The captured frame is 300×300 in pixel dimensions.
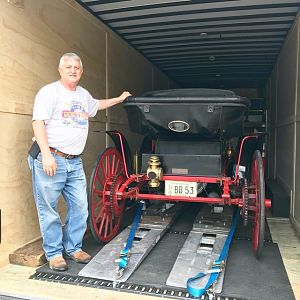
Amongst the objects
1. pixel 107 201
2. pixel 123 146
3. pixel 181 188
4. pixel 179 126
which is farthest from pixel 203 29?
pixel 107 201

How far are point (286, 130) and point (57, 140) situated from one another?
3.94m

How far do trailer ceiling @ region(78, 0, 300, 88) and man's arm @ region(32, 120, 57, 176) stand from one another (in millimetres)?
2114

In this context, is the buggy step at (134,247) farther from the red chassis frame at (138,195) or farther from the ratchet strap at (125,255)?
the red chassis frame at (138,195)

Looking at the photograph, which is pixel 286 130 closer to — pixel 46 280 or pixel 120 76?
pixel 120 76

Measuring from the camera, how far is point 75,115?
121 inches

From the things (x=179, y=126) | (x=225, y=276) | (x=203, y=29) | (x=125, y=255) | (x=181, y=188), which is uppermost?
(x=203, y=29)

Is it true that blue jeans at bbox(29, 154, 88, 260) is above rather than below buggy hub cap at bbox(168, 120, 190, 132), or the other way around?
below

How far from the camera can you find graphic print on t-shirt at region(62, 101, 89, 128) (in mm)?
3006

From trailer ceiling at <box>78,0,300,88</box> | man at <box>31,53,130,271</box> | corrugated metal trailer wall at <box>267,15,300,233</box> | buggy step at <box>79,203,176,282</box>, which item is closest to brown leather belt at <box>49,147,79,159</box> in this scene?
man at <box>31,53,130,271</box>

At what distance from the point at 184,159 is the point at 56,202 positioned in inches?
55.3

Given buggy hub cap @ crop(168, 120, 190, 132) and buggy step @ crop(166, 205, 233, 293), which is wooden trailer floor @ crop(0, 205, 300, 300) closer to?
buggy step @ crop(166, 205, 233, 293)

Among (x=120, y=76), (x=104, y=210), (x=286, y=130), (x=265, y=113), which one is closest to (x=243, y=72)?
(x=265, y=113)

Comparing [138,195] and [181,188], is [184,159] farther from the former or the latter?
[138,195]

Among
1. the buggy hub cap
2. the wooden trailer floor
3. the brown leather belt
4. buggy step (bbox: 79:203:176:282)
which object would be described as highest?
the buggy hub cap
